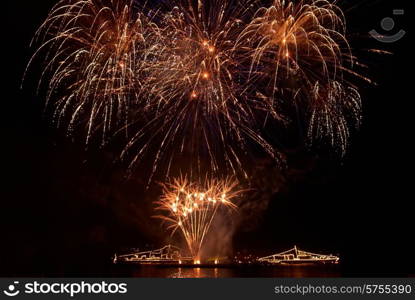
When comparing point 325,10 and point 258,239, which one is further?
point 258,239

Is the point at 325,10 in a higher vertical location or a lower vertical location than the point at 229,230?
higher

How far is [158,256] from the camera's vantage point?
3203 centimetres

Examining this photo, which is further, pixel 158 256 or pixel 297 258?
pixel 297 258

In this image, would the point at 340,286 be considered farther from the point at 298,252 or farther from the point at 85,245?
the point at 298,252

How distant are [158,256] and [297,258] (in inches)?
418

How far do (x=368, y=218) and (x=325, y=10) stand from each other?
17.4 metres

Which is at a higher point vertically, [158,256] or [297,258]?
[158,256]

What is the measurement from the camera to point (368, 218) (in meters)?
28.3

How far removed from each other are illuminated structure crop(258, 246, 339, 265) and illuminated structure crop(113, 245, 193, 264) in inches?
239

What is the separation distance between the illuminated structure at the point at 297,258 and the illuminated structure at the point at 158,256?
6.06 m

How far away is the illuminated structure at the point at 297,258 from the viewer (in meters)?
33.6

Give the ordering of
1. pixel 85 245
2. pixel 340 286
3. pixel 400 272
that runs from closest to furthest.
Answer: pixel 340 286, pixel 400 272, pixel 85 245

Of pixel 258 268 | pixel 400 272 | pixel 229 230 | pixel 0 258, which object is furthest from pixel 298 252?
pixel 0 258

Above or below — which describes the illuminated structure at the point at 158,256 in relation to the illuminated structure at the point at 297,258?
above
